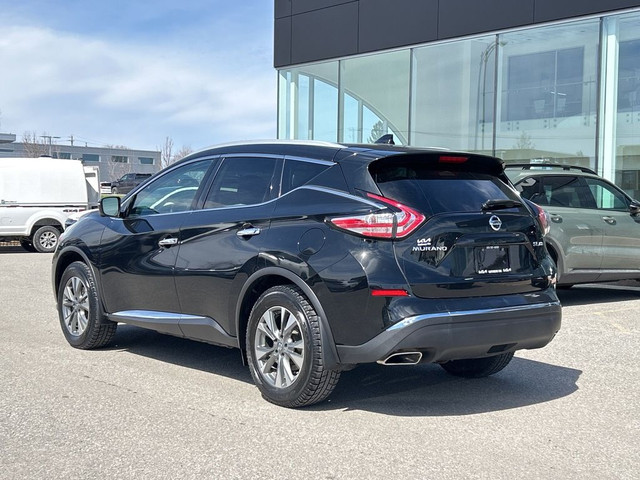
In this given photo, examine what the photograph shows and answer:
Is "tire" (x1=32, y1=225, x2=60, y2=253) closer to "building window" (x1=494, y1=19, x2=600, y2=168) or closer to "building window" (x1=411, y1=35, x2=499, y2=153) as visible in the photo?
"building window" (x1=411, y1=35, x2=499, y2=153)

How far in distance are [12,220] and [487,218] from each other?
16.6m

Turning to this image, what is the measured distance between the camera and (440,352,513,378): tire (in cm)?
608

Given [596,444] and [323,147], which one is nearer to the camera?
[596,444]

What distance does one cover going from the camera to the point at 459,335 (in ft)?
16.1

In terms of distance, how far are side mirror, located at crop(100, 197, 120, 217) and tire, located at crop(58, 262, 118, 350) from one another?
22.2 inches

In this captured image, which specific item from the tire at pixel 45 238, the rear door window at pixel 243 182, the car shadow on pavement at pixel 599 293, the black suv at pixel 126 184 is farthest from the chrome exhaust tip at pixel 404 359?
the black suv at pixel 126 184

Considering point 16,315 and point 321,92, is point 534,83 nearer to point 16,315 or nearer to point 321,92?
point 321,92

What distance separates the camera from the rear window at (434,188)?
5059mm

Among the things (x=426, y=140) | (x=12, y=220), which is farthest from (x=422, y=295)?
(x=12, y=220)

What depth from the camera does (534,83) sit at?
683 inches

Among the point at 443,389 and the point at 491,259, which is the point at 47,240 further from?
the point at 491,259

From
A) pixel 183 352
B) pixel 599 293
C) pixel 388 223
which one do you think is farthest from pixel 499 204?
pixel 599 293

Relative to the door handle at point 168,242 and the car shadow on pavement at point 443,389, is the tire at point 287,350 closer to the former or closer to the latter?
the car shadow on pavement at point 443,389

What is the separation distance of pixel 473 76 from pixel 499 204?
1375cm
